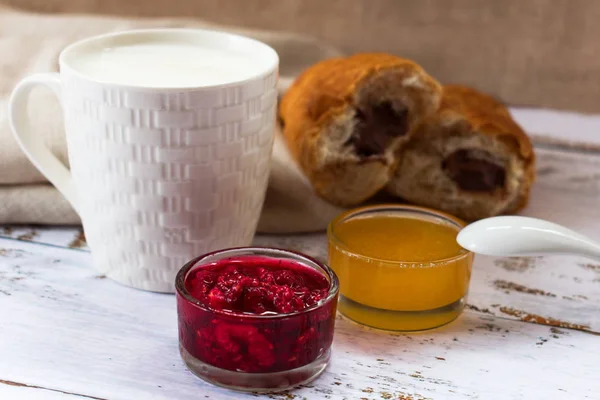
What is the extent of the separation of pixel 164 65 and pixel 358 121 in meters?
0.31

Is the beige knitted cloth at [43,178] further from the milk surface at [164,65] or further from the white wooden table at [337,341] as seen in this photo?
the milk surface at [164,65]

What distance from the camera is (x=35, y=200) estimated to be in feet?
3.54

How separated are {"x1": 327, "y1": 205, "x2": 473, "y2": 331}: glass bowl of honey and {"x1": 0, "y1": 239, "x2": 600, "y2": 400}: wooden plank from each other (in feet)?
0.06

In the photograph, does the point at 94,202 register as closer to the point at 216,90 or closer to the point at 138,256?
the point at 138,256

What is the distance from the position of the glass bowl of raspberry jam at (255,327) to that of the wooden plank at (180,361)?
2 cm

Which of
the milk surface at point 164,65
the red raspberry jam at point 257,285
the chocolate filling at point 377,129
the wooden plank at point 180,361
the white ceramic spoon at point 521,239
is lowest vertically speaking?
the wooden plank at point 180,361

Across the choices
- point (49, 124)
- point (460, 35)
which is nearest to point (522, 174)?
point (460, 35)

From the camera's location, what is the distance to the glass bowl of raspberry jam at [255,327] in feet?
2.50

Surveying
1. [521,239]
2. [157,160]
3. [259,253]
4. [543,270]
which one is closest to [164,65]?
[157,160]

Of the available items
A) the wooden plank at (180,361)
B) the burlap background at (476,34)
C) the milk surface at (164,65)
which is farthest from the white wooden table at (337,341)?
the burlap background at (476,34)

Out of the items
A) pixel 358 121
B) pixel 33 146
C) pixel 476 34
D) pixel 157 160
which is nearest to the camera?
pixel 157 160

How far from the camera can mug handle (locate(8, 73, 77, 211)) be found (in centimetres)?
96

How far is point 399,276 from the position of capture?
88 centimetres

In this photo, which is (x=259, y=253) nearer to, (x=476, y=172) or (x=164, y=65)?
(x=164, y=65)
